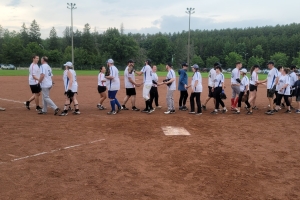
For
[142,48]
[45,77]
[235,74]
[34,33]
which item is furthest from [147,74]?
[142,48]

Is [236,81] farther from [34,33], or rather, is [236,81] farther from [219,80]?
[34,33]

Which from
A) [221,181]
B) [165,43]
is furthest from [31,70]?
[165,43]

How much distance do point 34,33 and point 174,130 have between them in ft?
360

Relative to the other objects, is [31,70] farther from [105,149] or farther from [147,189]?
[147,189]

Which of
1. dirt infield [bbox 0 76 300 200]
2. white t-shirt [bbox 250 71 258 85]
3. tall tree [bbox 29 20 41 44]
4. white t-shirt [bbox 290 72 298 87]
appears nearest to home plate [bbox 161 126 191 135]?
dirt infield [bbox 0 76 300 200]

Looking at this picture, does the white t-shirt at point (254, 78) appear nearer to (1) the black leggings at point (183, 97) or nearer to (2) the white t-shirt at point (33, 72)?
(1) the black leggings at point (183, 97)

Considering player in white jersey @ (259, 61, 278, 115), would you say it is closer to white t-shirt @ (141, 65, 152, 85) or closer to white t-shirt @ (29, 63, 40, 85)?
white t-shirt @ (141, 65, 152, 85)

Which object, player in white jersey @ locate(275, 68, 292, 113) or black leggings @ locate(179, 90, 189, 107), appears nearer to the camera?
player in white jersey @ locate(275, 68, 292, 113)

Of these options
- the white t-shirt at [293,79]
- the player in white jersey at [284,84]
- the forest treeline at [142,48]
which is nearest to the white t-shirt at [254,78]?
the player in white jersey at [284,84]

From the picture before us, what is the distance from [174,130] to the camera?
27.7 feet

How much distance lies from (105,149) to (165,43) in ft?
385

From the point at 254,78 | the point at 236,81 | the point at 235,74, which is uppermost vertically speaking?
the point at 235,74

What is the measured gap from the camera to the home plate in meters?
8.12

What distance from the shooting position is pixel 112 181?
481 centimetres
